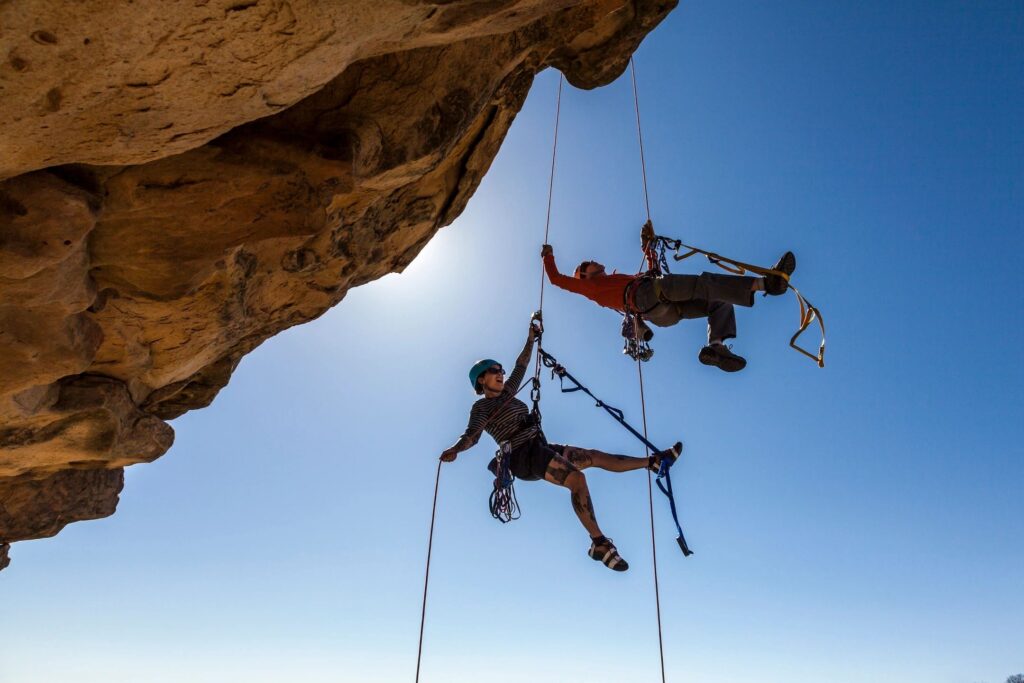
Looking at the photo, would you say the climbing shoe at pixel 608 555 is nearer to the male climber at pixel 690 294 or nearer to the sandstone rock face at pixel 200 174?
the male climber at pixel 690 294

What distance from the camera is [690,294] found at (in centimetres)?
574

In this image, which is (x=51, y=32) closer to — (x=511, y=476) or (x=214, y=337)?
(x=214, y=337)

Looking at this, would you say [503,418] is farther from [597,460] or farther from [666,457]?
[666,457]

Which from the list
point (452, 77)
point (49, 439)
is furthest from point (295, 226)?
point (49, 439)

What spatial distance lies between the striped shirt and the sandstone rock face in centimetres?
150

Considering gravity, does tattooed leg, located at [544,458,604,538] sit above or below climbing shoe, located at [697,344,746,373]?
Answer: below

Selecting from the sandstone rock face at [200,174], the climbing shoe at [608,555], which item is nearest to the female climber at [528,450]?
the climbing shoe at [608,555]

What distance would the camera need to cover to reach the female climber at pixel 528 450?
5848 mm

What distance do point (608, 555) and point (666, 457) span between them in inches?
36.5

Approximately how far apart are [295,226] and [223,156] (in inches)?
24.1

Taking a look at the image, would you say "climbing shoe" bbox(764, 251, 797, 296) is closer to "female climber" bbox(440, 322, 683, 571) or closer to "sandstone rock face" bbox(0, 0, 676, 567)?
"female climber" bbox(440, 322, 683, 571)

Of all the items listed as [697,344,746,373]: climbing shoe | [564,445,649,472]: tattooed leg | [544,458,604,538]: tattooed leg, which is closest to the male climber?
[697,344,746,373]: climbing shoe

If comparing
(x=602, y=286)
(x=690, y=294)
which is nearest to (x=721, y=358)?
(x=690, y=294)

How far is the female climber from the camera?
585cm
